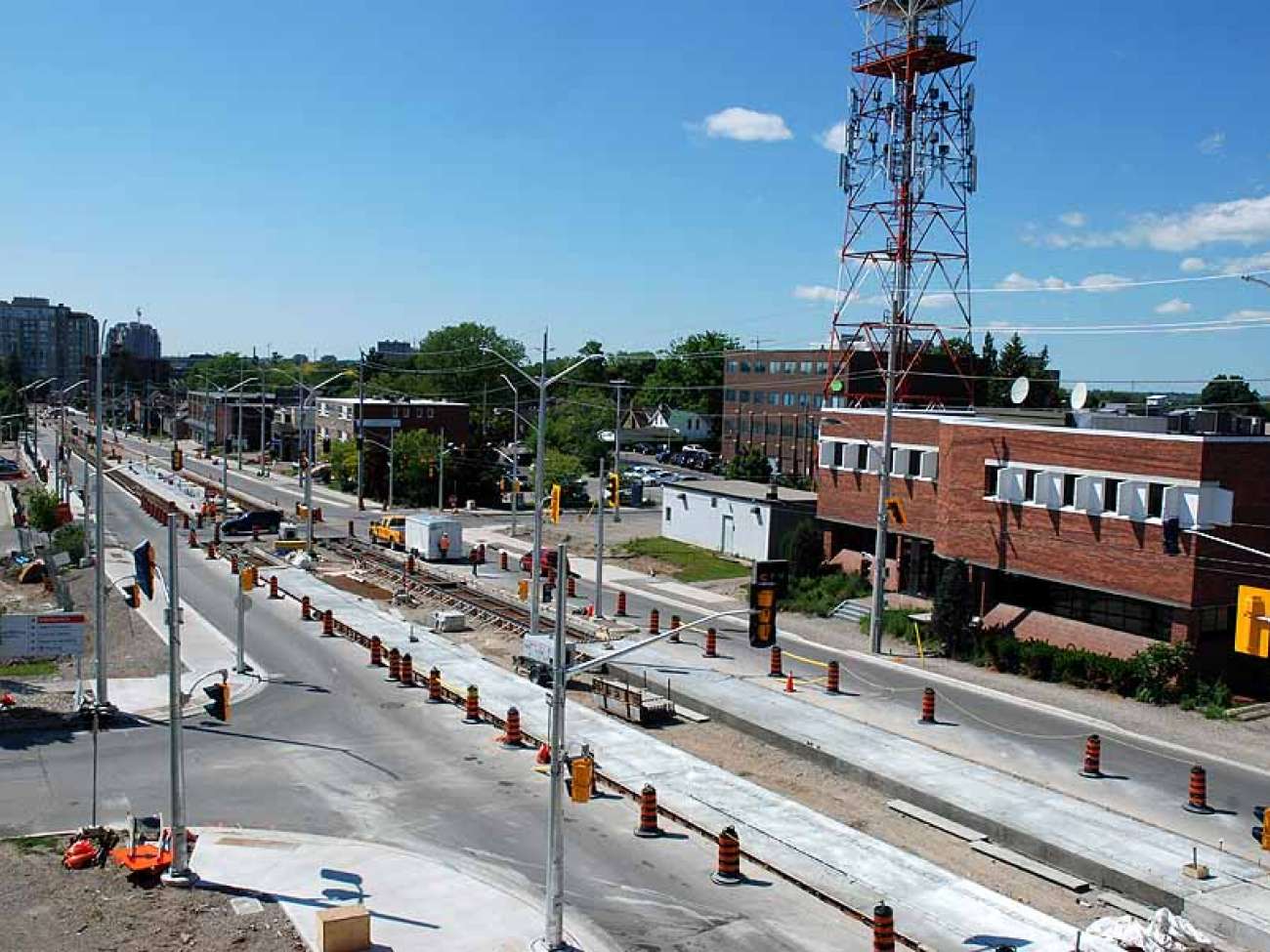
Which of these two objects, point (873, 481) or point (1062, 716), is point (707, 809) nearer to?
point (1062, 716)

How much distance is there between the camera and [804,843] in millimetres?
21688

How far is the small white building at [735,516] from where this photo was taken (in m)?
55.5

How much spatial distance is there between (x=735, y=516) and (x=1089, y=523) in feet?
77.7

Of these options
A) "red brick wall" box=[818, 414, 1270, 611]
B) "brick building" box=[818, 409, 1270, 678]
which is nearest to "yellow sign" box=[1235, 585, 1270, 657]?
"brick building" box=[818, 409, 1270, 678]

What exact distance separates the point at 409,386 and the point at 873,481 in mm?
116593

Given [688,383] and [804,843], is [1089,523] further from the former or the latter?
[688,383]

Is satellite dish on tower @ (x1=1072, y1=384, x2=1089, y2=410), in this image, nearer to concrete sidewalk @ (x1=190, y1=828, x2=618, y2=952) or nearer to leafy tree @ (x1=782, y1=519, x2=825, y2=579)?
leafy tree @ (x1=782, y1=519, x2=825, y2=579)

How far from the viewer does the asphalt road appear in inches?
725

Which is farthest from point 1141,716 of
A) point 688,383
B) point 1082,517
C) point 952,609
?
point 688,383

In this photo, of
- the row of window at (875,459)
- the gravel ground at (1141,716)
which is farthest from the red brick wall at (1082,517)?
the gravel ground at (1141,716)

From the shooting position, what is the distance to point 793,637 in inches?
1633

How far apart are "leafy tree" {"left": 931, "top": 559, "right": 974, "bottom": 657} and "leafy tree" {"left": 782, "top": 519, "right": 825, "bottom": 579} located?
36.6ft

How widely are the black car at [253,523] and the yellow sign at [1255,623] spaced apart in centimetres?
5262

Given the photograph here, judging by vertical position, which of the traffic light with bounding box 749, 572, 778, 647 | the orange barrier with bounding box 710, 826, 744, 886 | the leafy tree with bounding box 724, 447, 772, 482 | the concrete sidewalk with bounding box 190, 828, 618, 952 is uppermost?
the traffic light with bounding box 749, 572, 778, 647
